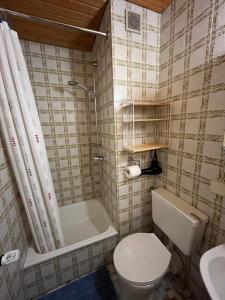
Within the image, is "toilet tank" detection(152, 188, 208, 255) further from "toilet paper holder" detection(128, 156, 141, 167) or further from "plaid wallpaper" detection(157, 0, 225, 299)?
"toilet paper holder" detection(128, 156, 141, 167)

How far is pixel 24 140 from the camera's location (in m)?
1.08

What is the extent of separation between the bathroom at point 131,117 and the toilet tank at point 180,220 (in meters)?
0.03

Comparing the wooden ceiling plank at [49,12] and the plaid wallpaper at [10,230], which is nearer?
the plaid wallpaper at [10,230]

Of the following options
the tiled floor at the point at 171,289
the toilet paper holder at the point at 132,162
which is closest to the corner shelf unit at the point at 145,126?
the toilet paper holder at the point at 132,162

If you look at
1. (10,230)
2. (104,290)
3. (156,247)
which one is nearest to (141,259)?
(156,247)

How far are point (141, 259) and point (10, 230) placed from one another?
99 centimetres

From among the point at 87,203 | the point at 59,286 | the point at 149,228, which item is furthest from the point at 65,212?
the point at 149,228

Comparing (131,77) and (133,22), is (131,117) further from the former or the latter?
(133,22)

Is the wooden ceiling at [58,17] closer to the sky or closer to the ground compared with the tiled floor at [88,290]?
closer to the sky

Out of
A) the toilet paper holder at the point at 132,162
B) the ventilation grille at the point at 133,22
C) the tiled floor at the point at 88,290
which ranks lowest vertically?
the tiled floor at the point at 88,290

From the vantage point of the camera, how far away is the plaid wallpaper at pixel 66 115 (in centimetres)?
162

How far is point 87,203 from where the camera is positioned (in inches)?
81.5

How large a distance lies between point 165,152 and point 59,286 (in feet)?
5.19

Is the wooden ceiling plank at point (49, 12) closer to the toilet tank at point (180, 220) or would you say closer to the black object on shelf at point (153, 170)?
the black object on shelf at point (153, 170)
